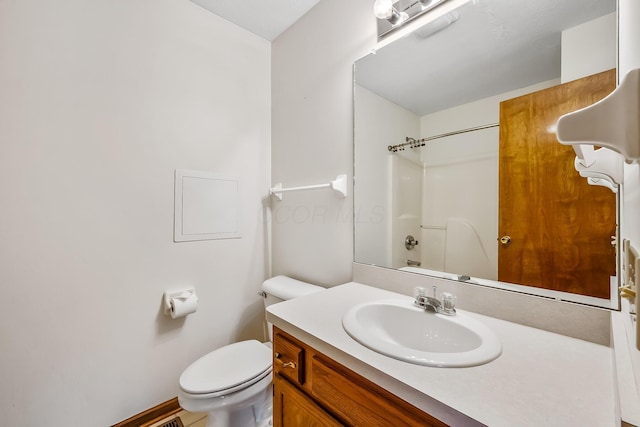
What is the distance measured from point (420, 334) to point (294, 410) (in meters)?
0.49

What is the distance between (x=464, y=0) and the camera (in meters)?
0.98

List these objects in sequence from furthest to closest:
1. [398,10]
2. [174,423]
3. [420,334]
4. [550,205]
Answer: [174,423] → [398,10] → [420,334] → [550,205]

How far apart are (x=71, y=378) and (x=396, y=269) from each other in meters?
1.58

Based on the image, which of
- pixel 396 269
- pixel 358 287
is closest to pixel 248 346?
pixel 358 287

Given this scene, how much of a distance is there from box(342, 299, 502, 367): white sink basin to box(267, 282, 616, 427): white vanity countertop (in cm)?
2

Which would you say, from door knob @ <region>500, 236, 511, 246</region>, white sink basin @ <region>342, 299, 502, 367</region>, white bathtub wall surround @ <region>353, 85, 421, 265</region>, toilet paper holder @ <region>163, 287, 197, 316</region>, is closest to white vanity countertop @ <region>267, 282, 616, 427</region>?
white sink basin @ <region>342, 299, 502, 367</region>

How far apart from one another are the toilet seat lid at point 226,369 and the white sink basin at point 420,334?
61 cm

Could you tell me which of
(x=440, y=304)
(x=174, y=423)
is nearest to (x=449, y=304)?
(x=440, y=304)

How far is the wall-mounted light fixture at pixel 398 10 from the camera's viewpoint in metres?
1.08

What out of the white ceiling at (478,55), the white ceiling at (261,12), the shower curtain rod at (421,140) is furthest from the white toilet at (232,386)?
the white ceiling at (261,12)

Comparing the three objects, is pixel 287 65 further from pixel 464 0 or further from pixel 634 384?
pixel 634 384

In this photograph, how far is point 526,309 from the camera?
809mm

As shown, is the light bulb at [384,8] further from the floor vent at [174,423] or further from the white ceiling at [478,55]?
the floor vent at [174,423]

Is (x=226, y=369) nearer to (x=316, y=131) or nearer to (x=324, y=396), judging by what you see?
(x=324, y=396)
